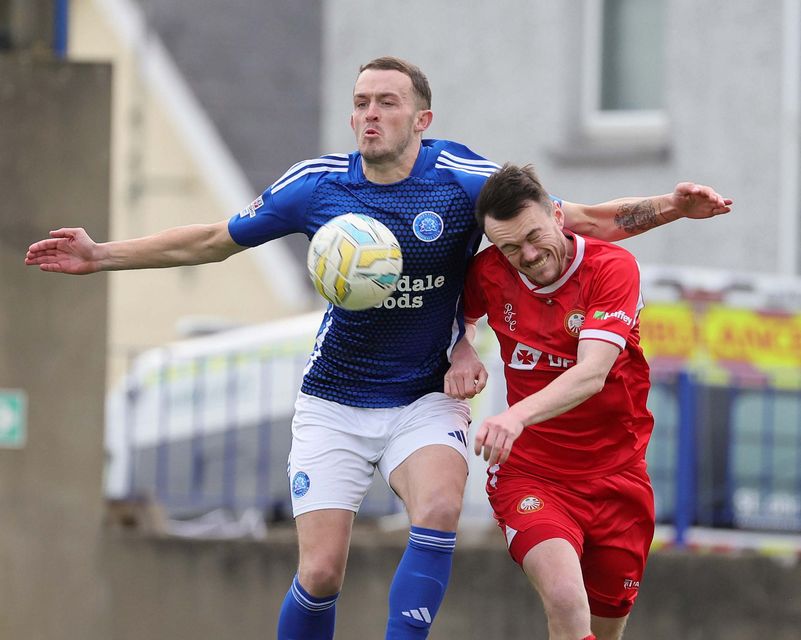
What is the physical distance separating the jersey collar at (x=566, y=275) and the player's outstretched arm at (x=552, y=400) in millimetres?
334

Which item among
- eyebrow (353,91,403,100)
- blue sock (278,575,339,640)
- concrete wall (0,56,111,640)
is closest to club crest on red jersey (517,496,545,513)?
blue sock (278,575,339,640)

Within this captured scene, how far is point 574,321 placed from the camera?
648cm

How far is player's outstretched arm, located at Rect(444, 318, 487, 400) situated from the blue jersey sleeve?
0.84m

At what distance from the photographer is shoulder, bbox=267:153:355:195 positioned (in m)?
6.71

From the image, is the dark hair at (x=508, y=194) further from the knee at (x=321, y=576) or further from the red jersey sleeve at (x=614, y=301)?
the knee at (x=321, y=576)

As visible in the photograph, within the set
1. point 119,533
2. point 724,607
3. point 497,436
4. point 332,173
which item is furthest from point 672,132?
point 497,436

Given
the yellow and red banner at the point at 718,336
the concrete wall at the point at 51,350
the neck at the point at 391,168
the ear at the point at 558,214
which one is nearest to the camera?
the ear at the point at 558,214

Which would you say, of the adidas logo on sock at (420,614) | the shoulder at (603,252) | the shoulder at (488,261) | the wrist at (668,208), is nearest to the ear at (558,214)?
the shoulder at (603,252)

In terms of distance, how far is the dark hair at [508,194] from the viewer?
6254 mm

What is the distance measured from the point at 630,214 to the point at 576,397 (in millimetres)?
1103

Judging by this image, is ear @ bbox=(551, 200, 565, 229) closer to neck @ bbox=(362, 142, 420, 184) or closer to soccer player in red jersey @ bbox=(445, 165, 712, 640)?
soccer player in red jersey @ bbox=(445, 165, 712, 640)

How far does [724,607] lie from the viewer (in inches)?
396

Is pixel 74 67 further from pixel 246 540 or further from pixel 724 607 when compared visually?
pixel 724 607

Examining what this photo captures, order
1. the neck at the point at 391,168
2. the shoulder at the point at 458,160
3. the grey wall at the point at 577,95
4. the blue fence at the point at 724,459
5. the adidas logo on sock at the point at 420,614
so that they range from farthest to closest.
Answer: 1. the grey wall at the point at 577,95
2. the blue fence at the point at 724,459
3. the shoulder at the point at 458,160
4. the neck at the point at 391,168
5. the adidas logo on sock at the point at 420,614
